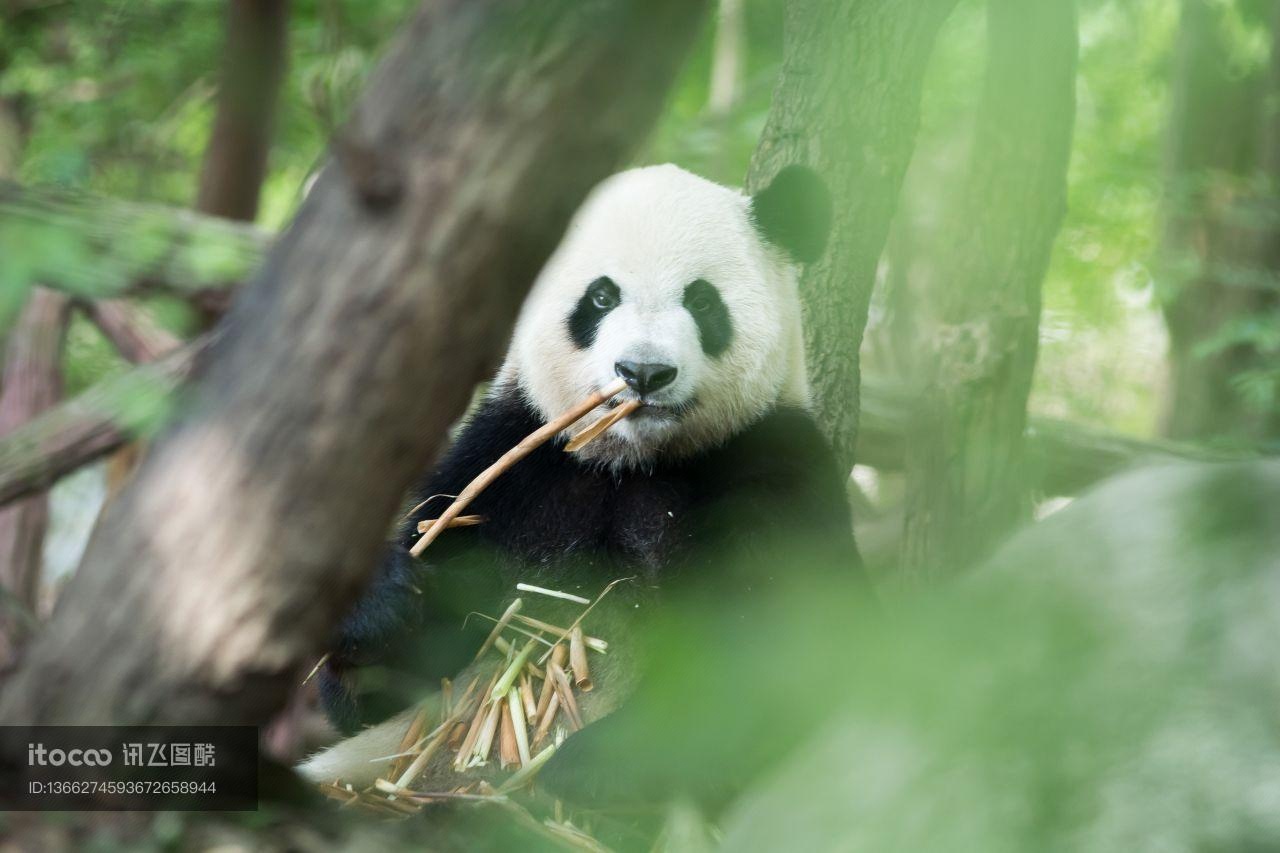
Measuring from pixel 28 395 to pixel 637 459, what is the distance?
4.70 metres

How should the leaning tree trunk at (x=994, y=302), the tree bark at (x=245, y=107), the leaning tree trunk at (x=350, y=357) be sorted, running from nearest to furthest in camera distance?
the leaning tree trunk at (x=350, y=357) < the tree bark at (x=245, y=107) < the leaning tree trunk at (x=994, y=302)

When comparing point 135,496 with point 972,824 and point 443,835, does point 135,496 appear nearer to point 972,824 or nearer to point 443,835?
point 443,835

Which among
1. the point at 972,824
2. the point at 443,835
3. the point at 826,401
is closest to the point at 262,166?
the point at 826,401

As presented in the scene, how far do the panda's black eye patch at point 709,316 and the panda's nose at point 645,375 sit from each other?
283mm

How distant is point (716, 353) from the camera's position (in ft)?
11.9

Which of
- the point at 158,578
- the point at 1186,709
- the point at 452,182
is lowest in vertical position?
the point at 1186,709

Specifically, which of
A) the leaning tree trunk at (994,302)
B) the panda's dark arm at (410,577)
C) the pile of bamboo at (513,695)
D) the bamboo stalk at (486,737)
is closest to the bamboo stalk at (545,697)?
the pile of bamboo at (513,695)

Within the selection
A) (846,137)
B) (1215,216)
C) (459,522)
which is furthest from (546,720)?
(1215,216)

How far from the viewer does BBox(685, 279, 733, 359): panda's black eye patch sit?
3635mm

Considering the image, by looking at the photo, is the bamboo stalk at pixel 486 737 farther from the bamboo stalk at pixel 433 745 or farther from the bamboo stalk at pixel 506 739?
the bamboo stalk at pixel 433 745

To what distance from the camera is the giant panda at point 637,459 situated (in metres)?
3.42

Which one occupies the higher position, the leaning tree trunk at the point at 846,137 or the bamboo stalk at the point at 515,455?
the leaning tree trunk at the point at 846,137

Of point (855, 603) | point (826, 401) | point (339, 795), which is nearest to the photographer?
point (339, 795)

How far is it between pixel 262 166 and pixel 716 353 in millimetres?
3422
